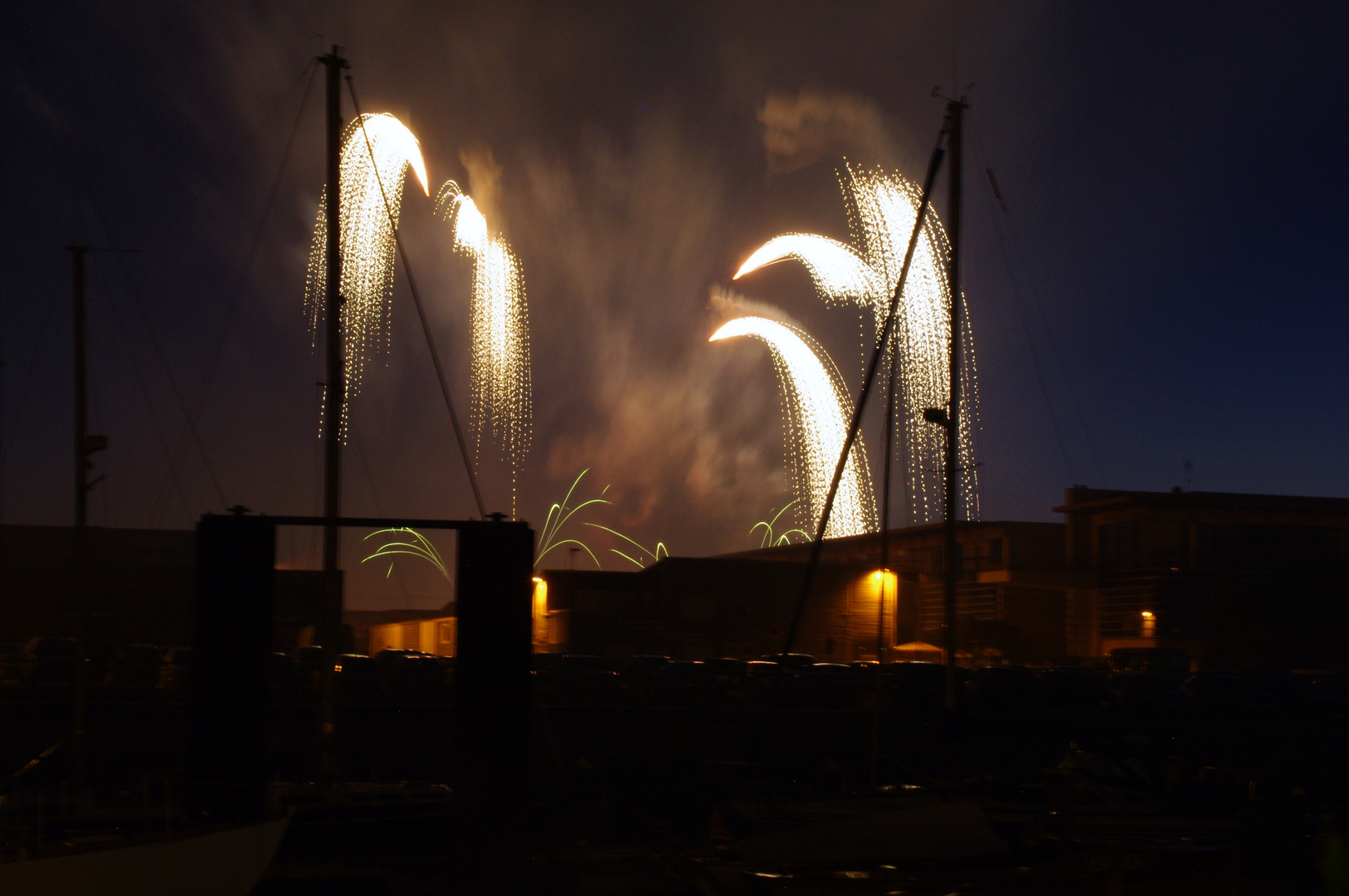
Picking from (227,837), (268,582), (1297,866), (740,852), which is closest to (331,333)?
(268,582)

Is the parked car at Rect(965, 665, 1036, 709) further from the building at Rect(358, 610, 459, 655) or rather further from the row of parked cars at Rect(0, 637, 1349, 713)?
the building at Rect(358, 610, 459, 655)

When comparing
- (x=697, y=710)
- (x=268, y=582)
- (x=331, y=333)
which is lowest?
(x=697, y=710)

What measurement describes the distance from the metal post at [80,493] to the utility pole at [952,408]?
16.3 metres

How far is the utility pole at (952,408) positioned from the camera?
21.6m

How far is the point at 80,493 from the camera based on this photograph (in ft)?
66.9

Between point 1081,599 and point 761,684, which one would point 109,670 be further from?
point 1081,599

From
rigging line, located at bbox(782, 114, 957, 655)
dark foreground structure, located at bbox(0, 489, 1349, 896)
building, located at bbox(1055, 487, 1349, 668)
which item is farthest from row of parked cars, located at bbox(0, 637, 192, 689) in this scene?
building, located at bbox(1055, 487, 1349, 668)

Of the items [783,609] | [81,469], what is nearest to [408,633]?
[783,609]

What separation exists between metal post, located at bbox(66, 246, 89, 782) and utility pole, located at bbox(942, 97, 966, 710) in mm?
16309

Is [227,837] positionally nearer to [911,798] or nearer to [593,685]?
[911,798]

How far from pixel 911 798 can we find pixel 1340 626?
163ft

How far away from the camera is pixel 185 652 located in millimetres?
35969

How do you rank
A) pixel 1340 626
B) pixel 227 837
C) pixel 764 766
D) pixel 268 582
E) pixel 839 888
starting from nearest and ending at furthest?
pixel 839 888
pixel 227 837
pixel 268 582
pixel 764 766
pixel 1340 626

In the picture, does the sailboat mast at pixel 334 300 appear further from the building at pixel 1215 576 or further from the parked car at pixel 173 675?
the building at pixel 1215 576
